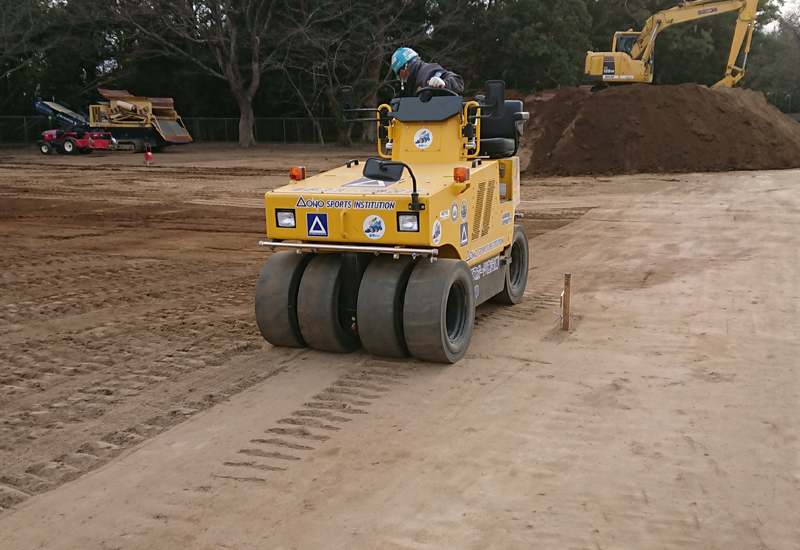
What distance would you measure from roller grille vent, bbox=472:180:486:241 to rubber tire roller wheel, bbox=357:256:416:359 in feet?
2.81

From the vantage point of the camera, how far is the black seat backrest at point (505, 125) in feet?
28.0

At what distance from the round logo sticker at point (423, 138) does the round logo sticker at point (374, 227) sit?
5.62 ft

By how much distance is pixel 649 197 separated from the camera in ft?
61.7

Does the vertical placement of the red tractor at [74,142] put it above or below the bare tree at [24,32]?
below

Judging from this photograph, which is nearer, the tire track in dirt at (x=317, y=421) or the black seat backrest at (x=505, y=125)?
the tire track in dirt at (x=317, y=421)

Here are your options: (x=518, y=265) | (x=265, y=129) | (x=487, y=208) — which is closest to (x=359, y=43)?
(x=265, y=129)

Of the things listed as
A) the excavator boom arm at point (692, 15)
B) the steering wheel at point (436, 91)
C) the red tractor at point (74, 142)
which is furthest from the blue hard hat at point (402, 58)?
the red tractor at point (74, 142)

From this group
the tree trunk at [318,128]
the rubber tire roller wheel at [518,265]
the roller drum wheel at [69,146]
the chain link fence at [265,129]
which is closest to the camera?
the rubber tire roller wheel at [518,265]

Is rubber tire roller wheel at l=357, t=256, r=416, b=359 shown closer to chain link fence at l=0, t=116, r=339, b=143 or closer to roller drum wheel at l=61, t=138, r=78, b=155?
roller drum wheel at l=61, t=138, r=78, b=155

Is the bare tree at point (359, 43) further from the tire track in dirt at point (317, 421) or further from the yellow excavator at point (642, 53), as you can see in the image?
the tire track in dirt at point (317, 421)

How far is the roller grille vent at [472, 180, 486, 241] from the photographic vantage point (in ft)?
23.9

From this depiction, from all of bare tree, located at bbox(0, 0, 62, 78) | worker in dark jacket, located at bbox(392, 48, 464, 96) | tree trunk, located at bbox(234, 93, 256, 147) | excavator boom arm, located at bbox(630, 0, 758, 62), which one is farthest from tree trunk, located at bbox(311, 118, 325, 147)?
worker in dark jacket, located at bbox(392, 48, 464, 96)

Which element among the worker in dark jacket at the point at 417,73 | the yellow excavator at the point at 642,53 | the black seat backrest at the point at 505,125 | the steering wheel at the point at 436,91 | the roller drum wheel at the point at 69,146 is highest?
the yellow excavator at the point at 642,53

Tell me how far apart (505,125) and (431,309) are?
3.01 metres
